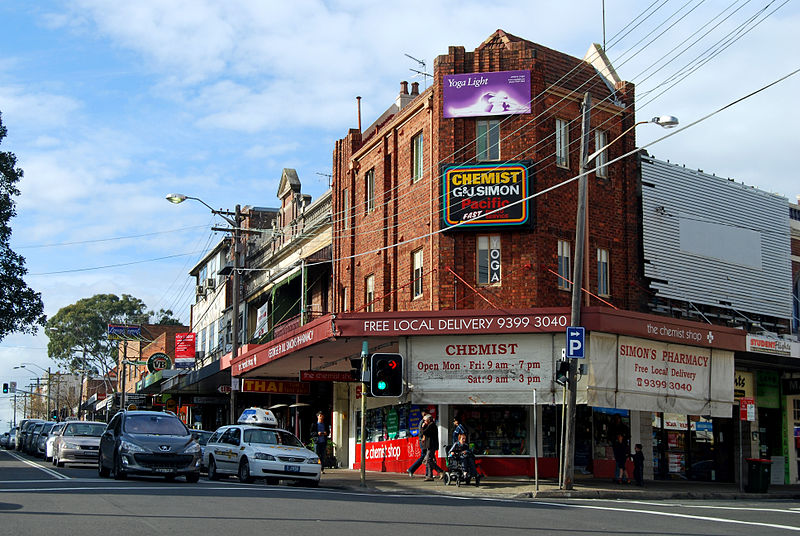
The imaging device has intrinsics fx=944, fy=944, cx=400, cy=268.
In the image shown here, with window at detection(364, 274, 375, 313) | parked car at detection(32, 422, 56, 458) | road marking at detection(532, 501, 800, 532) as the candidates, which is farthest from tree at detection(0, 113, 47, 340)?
road marking at detection(532, 501, 800, 532)

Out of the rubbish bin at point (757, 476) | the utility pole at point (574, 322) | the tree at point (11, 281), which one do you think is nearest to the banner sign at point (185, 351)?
the tree at point (11, 281)

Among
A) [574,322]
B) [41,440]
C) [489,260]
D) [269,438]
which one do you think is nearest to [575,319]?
[574,322]

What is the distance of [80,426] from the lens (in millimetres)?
28766

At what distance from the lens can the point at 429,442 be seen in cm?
2350

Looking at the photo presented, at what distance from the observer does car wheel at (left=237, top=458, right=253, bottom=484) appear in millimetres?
21641

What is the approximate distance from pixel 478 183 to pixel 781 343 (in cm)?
1065

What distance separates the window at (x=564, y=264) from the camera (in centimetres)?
2611

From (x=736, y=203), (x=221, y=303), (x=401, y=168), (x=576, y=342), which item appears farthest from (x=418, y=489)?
(x=221, y=303)

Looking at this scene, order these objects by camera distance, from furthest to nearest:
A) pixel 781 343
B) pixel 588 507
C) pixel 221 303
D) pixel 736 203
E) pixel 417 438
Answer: pixel 221 303, pixel 736 203, pixel 781 343, pixel 417 438, pixel 588 507

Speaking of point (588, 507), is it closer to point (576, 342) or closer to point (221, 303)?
point (576, 342)

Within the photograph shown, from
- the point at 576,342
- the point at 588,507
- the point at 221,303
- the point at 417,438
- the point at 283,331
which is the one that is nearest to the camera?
the point at 588,507

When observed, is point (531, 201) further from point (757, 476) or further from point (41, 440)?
point (41, 440)

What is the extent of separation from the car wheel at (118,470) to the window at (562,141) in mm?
14133

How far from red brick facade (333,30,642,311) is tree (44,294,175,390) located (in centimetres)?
6135
